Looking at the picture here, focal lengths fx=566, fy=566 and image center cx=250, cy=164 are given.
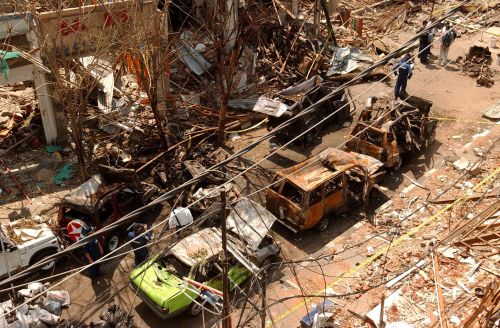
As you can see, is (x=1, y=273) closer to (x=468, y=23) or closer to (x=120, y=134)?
(x=120, y=134)

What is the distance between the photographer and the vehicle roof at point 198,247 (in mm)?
12547

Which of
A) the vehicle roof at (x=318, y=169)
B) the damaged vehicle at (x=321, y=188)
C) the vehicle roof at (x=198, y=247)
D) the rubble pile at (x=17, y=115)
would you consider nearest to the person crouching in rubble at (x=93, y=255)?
the vehicle roof at (x=198, y=247)

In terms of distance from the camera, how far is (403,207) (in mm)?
15922

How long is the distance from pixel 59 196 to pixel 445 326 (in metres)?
11.3

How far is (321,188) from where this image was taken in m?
14.7

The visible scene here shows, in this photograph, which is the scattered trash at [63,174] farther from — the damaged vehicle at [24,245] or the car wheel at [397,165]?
the car wheel at [397,165]

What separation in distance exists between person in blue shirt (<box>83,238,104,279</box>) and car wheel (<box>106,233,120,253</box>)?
0.47 metres

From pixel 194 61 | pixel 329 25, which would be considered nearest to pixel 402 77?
pixel 329 25

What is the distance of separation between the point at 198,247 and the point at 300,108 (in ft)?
23.6

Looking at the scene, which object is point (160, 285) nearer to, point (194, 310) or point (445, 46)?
point (194, 310)

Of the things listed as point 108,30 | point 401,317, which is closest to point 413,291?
point 401,317

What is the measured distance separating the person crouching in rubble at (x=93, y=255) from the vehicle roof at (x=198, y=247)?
6.64 ft

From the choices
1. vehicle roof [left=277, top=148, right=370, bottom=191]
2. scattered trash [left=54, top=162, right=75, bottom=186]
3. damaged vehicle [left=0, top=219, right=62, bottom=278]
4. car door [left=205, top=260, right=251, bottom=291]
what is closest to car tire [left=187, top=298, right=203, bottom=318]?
car door [left=205, top=260, right=251, bottom=291]

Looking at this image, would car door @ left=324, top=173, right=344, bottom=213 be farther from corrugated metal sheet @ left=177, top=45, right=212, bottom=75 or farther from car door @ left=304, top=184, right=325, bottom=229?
corrugated metal sheet @ left=177, top=45, right=212, bottom=75
